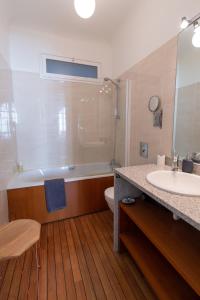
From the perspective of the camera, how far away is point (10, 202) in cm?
193

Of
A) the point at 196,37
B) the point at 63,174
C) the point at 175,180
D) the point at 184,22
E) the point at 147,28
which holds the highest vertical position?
the point at 147,28

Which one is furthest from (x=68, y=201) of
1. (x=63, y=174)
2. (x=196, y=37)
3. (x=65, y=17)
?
(x=65, y=17)

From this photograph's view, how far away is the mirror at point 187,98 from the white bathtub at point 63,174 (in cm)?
118

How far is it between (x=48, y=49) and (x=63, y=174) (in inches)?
78.8

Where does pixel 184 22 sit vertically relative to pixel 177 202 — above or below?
above

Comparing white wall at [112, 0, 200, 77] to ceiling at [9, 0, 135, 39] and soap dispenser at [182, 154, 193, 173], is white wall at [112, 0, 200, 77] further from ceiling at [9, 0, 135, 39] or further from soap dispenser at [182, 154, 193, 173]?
soap dispenser at [182, 154, 193, 173]

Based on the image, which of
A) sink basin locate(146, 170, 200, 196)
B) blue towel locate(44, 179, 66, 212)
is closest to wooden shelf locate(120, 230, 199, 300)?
sink basin locate(146, 170, 200, 196)

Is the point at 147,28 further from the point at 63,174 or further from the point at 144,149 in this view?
the point at 63,174

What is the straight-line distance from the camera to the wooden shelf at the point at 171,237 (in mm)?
910

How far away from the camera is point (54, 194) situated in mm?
2053

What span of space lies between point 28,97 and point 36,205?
1.61m

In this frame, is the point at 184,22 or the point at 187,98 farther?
the point at 187,98

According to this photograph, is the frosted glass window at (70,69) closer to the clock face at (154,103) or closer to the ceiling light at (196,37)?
the clock face at (154,103)

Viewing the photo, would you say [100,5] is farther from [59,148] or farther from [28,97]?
[59,148]
